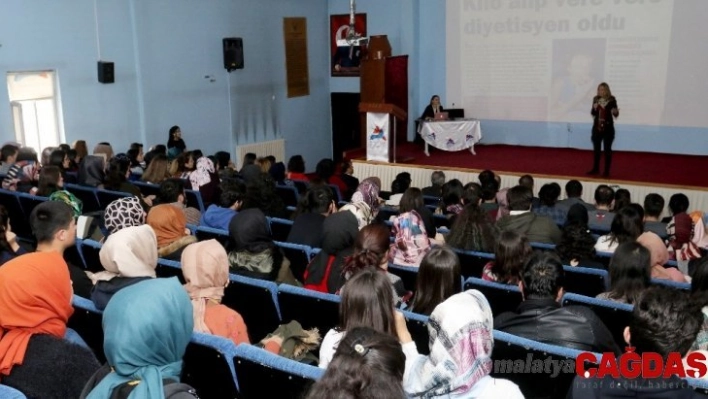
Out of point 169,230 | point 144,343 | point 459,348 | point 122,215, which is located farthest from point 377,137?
point 144,343

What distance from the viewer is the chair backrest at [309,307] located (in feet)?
10.1

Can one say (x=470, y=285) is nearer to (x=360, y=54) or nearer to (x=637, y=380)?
(x=637, y=380)

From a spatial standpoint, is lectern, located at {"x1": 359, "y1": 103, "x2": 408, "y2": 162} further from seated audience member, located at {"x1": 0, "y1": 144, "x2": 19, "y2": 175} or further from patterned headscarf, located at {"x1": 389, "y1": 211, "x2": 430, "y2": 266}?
patterned headscarf, located at {"x1": 389, "y1": 211, "x2": 430, "y2": 266}

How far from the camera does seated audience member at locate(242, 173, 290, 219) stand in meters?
5.38

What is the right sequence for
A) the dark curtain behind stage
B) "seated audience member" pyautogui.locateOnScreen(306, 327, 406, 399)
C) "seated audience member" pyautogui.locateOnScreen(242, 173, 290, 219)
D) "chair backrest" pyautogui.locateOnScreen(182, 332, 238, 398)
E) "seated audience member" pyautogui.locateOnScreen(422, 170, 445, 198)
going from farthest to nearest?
1. the dark curtain behind stage
2. "seated audience member" pyautogui.locateOnScreen(422, 170, 445, 198)
3. "seated audience member" pyautogui.locateOnScreen(242, 173, 290, 219)
4. "chair backrest" pyautogui.locateOnScreen(182, 332, 238, 398)
5. "seated audience member" pyautogui.locateOnScreen(306, 327, 406, 399)

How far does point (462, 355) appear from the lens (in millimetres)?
1965

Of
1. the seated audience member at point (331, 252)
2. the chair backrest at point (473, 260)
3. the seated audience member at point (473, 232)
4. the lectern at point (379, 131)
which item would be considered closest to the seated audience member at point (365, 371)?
the seated audience member at point (331, 252)

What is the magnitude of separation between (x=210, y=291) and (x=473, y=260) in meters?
2.05

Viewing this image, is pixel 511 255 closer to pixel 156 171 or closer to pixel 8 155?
pixel 156 171

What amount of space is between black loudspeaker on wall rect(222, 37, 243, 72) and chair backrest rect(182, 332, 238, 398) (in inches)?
348

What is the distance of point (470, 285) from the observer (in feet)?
11.6

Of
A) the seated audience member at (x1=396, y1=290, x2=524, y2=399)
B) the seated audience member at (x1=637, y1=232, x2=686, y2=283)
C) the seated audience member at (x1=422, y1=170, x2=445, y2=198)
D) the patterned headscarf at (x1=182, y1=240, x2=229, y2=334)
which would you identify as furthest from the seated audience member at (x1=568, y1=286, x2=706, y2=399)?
the seated audience member at (x1=422, y1=170, x2=445, y2=198)

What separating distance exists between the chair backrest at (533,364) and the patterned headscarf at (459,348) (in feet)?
1.82

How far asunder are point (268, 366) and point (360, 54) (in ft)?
34.8
